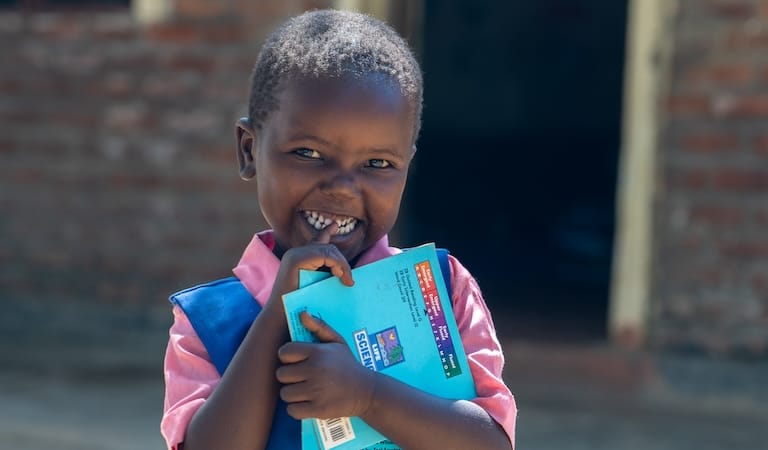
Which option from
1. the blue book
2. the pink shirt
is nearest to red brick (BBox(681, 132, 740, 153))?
the pink shirt

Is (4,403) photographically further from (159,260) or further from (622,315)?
(622,315)

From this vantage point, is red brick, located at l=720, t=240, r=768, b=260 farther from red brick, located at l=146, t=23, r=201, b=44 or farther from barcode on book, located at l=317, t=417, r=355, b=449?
barcode on book, located at l=317, t=417, r=355, b=449

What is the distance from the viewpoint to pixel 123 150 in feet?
19.4

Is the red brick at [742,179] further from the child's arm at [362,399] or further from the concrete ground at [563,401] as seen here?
the child's arm at [362,399]

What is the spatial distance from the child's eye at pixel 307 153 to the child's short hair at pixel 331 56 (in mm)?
84

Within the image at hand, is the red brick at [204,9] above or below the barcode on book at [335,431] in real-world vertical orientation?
above

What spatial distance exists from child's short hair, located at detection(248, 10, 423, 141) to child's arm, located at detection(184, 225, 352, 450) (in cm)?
26

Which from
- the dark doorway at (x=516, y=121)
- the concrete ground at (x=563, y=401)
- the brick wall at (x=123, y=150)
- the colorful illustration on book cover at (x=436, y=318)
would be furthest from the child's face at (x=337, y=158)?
the dark doorway at (x=516, y=121)

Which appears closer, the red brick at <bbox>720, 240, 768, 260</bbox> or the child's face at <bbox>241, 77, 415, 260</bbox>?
the child's face at <bbox>241, 77, 415, 260</bbox>

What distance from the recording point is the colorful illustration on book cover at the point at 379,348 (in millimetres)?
1639

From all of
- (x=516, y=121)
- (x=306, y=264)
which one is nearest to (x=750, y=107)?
(x=306, y=264)

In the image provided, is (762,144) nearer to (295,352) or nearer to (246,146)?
(246,146)

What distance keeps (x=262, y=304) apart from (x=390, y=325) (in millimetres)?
198

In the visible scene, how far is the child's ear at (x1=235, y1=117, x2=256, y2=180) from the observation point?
1.82m
